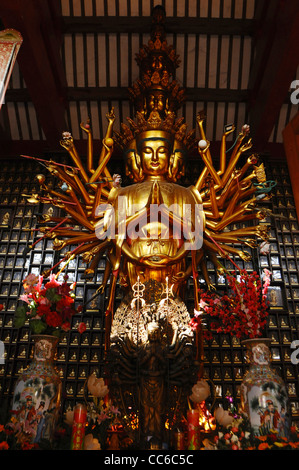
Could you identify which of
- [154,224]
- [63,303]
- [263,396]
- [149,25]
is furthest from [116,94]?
[263,396]

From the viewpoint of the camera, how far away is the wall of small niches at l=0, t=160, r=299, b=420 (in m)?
4.68

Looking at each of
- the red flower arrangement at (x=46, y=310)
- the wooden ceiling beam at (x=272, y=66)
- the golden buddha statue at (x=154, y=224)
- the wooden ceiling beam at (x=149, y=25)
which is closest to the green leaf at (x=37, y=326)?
the red flower arrangement at (x=46, y=310)

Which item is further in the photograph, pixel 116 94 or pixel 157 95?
pixel 116 94

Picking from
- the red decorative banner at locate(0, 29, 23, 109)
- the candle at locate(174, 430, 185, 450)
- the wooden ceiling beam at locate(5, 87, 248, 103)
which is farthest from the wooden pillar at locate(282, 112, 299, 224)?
the candle at locate(174, 430, 185, 450)

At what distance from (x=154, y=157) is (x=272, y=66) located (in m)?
1.71

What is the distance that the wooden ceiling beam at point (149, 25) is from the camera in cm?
552

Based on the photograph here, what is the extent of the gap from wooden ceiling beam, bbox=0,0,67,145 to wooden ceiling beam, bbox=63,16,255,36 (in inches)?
15.9

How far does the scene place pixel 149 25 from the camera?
5.59m

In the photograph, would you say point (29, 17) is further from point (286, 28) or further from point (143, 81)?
point (286, 28)

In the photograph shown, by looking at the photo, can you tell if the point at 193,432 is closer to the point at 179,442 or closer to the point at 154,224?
the point at 179,442

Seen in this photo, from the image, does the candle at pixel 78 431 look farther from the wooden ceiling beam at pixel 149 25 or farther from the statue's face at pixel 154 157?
the wooden ceiling beam at pixel 149 25

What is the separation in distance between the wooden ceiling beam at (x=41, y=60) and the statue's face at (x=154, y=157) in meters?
1.40

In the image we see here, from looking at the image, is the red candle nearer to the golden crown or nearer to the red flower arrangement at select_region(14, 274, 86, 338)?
the red flower arrangement at select_region(14, 274, 86, 338)
